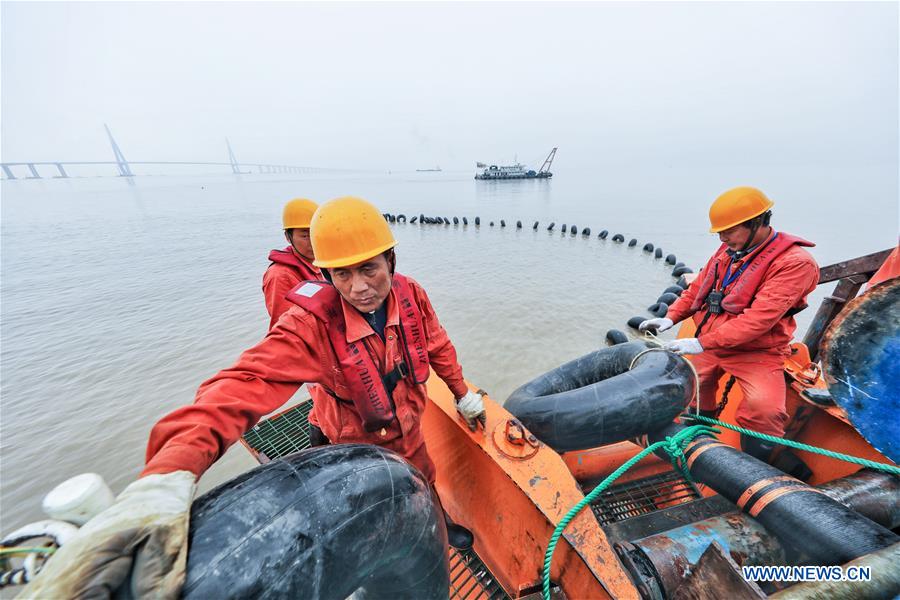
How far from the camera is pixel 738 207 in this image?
2.57m

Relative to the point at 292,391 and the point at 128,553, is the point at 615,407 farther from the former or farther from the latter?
the point at 128,553

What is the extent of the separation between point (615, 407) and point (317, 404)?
6.22 ft

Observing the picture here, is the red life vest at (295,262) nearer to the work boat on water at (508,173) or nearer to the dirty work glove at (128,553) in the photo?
the dirty work glove at (128,553)

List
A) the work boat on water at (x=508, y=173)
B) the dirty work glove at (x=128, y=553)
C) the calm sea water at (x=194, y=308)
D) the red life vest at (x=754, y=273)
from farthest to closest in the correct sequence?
the work boat on water at (x=508, y=173) → the calm sea water at (x=194, y=308) → the red life vest at (x=754, y=273) → the dirty work glove at (x=128, y=553)

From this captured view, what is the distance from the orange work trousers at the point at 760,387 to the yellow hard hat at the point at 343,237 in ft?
10.0

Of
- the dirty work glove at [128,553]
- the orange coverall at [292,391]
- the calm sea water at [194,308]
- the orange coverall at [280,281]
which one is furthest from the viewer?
the calm sea water at [194,308]

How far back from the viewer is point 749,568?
4.96 feet

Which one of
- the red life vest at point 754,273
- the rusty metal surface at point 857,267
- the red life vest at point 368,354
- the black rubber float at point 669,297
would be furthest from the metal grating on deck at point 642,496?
the black rubber float at point 669,297

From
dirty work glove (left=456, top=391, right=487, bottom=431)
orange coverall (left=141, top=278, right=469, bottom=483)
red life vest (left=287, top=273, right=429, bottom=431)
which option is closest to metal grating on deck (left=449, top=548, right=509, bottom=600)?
orange coverall (left=141, top=278, right=469, bottom=483)

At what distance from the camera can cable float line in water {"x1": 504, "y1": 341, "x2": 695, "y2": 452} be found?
6.94ft

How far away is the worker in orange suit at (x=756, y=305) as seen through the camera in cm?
247

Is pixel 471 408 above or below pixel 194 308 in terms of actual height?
above

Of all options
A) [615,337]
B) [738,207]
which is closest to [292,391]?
[738,207]

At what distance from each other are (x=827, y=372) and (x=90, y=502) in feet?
9.63
